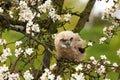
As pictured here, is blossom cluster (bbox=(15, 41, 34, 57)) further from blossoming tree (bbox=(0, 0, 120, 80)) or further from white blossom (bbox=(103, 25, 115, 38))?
white blossom (bbox=(103, 25, 115, 38))

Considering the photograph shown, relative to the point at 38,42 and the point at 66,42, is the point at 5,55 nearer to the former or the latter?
the point at 38,42

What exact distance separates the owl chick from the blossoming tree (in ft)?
0.30

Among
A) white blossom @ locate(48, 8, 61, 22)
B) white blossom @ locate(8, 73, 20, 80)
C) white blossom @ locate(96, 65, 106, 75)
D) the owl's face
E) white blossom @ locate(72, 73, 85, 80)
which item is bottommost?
white blossom @ locate(72, 73, 85, 80)

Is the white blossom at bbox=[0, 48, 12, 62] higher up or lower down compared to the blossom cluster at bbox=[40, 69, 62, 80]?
higher up

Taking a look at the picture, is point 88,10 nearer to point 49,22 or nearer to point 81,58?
point 49,22

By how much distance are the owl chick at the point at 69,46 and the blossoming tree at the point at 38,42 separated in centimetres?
9

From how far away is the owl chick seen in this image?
3.35m

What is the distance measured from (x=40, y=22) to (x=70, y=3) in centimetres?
1414

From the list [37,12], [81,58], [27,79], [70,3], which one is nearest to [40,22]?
[37,12]

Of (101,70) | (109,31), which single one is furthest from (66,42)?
(109,31)

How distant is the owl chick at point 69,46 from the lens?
3.35m

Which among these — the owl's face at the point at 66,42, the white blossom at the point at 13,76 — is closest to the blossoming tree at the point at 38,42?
the white blossom at the point at 13,76

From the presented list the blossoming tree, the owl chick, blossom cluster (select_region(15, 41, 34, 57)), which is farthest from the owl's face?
blossom cluster (select_region(15, 41, 34, 57))

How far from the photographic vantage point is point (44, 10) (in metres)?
3.73
